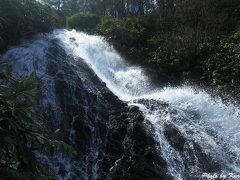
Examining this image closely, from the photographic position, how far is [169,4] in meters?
13.3

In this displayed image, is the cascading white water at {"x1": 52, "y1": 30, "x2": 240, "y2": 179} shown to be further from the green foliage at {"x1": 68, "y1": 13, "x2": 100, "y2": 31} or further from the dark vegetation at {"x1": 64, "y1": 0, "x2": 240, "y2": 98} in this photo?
the green foliage at {"x1": 68, "y1": 13, "x2": 100, "y2": 31}

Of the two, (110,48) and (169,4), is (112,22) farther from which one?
(169,4)

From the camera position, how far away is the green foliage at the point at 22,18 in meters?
7.70

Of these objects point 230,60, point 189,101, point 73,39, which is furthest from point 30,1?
point 230,60

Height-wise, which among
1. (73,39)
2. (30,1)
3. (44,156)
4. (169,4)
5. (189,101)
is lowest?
(44,156)

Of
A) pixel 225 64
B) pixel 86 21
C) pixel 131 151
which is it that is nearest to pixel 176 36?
pixel 225 64

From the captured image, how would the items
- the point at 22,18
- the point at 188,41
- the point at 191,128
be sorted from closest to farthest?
1. the point at 191,128
2. the point at 22,18
3. the point at 188,41

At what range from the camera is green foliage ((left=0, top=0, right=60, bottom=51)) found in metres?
7.70

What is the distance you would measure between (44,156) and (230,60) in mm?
7171

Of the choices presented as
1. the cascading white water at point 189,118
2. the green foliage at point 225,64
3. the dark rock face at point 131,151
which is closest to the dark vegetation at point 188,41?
the green foliage at point 225,64

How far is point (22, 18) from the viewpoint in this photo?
26.4 ft

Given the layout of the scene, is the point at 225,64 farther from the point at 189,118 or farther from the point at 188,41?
the point at 189,118

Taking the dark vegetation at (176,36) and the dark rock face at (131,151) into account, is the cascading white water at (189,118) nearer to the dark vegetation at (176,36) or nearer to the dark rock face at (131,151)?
the dark rock face at (131,151)

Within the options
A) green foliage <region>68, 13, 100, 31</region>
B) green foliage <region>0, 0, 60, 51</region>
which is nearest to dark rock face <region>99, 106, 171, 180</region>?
green foliage <region>0, 0, 60, 51</region>
